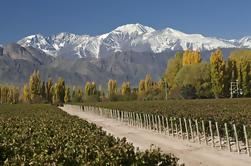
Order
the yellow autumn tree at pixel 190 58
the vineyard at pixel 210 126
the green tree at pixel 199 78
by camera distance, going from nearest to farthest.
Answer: the vineyard at pixel 210 126
the green tree at pixel 199 78
the yellow autumn tree at pixel 190 58

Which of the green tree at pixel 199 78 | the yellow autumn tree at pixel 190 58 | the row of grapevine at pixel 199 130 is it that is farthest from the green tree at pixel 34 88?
the row of grapevine at pixel 199 130

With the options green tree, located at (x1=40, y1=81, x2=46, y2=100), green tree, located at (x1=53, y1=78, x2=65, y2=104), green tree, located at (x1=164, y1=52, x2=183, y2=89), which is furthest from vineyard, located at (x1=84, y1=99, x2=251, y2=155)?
green tree, located at (x1=40, y1=81, x2=46, y2=100)

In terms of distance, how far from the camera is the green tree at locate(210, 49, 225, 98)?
359 feet

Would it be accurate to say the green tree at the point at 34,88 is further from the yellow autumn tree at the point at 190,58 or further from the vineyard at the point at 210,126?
the vineyard at the point at 210,126

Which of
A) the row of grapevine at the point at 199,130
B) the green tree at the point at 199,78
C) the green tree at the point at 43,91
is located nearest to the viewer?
the row of grapevine at the point at 199,130

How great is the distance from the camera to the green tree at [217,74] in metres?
110

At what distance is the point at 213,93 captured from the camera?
114 m

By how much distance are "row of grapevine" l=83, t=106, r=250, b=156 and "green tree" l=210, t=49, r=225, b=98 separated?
56639 millimetres

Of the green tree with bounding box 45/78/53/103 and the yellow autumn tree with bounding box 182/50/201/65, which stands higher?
the yellow autumn tree with bounding box 182/50/201/65

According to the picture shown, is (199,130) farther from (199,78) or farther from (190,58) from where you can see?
(190,58)

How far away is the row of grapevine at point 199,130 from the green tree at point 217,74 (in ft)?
186

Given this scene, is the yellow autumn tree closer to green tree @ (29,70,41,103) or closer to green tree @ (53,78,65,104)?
green tree @ (53,78,65,104)

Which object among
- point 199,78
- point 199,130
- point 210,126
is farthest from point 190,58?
point 210,126

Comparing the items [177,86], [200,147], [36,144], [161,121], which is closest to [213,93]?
[177,86]
